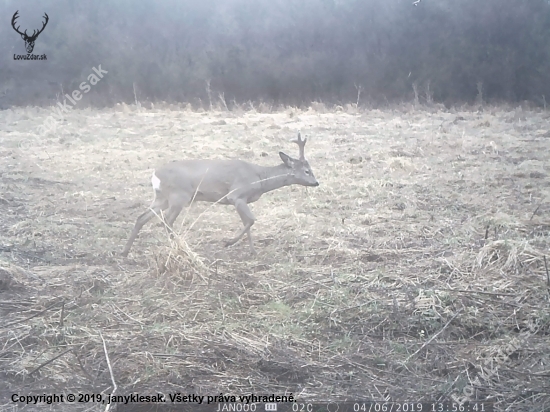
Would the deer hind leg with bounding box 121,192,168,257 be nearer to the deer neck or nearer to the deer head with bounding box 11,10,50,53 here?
the deer neck

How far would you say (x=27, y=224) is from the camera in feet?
15.1

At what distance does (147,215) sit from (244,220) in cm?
76

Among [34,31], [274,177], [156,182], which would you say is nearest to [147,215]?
[156,182]

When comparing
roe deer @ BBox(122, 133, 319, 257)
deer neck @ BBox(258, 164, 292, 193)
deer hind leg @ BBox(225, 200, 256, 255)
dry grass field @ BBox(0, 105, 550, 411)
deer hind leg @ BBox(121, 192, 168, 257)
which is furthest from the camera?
deer neck @ BBox(258, 164, 292, 193)

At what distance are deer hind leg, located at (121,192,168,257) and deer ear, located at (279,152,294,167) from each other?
1.04m

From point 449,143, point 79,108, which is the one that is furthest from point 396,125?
point 79,108

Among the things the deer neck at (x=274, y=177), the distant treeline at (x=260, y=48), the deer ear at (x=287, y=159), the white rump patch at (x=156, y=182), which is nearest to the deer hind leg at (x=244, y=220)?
the deer neck at (x=274, y=177)

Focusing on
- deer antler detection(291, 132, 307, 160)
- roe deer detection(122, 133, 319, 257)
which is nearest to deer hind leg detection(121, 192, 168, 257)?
roe deer detection(122, 133, 319, 257)

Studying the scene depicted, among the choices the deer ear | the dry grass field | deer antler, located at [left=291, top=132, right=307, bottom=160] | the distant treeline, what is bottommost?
the dry grass field

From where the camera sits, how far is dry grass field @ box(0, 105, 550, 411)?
9.73ft

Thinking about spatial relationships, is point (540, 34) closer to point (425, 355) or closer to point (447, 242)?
point (447, 242)

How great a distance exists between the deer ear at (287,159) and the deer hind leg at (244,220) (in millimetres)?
528

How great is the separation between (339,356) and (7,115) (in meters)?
3.77

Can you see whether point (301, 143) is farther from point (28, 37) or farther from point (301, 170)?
point (28, 37)
